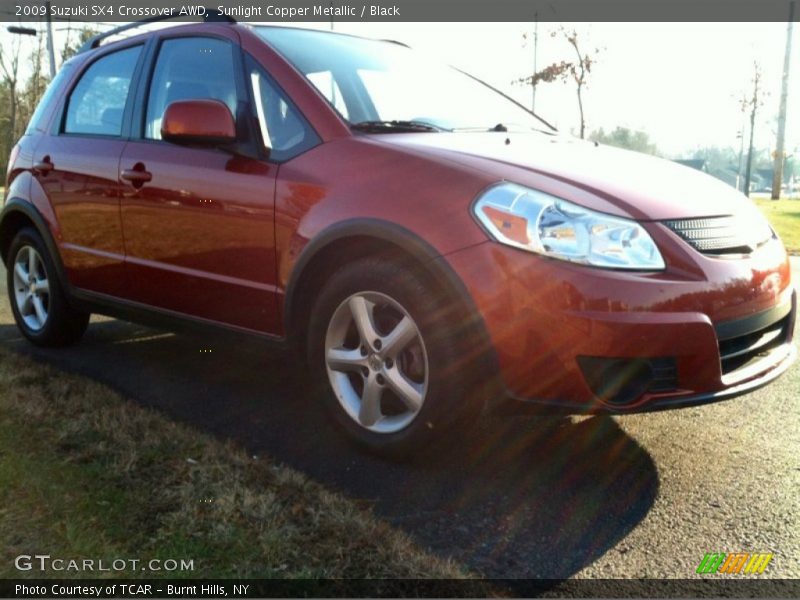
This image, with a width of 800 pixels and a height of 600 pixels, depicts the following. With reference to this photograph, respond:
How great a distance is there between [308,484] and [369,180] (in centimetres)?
117

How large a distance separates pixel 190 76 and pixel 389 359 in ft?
6.31

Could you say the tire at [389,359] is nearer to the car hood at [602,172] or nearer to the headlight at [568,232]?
the headlight at [568,232]

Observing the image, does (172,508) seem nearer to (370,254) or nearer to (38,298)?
(370,254)

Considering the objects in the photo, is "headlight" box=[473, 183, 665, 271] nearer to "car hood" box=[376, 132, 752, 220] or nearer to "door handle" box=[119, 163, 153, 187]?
"car hood" box=[376, 132, 752, 220]

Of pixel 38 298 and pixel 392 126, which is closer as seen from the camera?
pixel 392 126

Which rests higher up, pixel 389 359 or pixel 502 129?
pixel 502 129

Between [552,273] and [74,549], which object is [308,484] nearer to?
[74,549]

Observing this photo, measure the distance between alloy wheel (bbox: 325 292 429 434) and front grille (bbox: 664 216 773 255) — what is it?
3.35 feet

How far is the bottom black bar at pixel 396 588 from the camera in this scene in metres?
2.11

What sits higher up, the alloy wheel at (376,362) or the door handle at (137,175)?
the door handle at (137,175)

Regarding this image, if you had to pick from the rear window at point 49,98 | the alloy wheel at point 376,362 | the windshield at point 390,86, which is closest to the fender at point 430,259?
the alloy wheel at point 376,362

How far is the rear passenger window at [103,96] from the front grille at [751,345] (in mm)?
3233

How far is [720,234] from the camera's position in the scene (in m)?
2.82

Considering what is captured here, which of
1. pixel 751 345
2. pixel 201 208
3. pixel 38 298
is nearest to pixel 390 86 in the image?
pixel 201 208
